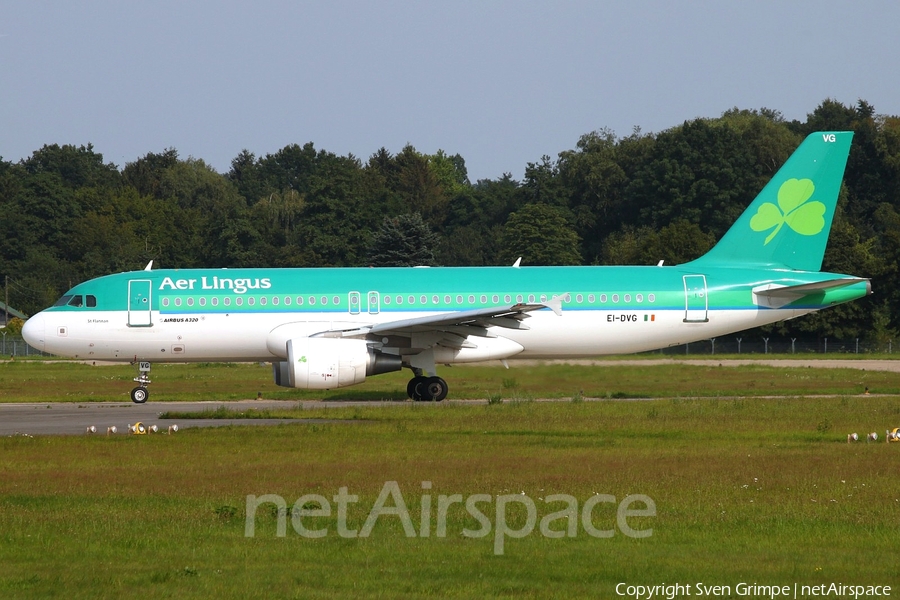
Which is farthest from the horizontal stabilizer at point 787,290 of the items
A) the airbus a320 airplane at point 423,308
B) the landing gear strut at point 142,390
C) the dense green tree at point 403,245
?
the dense green tree at point 403,245

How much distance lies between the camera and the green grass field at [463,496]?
26.9 feet

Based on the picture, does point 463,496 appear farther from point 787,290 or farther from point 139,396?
point 787,290

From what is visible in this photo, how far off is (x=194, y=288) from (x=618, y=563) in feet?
60.6

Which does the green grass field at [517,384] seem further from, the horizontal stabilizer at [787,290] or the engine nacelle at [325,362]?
the engine nacelle at [325,362]

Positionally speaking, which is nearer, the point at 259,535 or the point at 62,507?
the point at 259,535

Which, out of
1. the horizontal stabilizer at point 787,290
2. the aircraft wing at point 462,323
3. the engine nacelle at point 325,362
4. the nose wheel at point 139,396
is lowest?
the nose wheel at point 139,396

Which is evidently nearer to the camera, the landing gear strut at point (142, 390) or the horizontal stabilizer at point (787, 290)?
the horizontal stabilizer at point (787, 290)

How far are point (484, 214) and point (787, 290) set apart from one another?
69413 millimetres

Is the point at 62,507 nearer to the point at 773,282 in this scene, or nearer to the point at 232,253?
the point at 773,282

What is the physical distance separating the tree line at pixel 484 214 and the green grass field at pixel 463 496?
41027 millimetres

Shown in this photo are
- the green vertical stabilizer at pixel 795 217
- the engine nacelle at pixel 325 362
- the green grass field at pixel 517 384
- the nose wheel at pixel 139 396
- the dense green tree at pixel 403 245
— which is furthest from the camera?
the dense green tree at pixel 403 245

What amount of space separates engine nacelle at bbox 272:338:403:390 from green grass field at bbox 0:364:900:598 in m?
0.95

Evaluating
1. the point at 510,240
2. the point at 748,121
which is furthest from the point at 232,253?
the point at 748,121

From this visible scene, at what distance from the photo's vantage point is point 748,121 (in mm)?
94250
